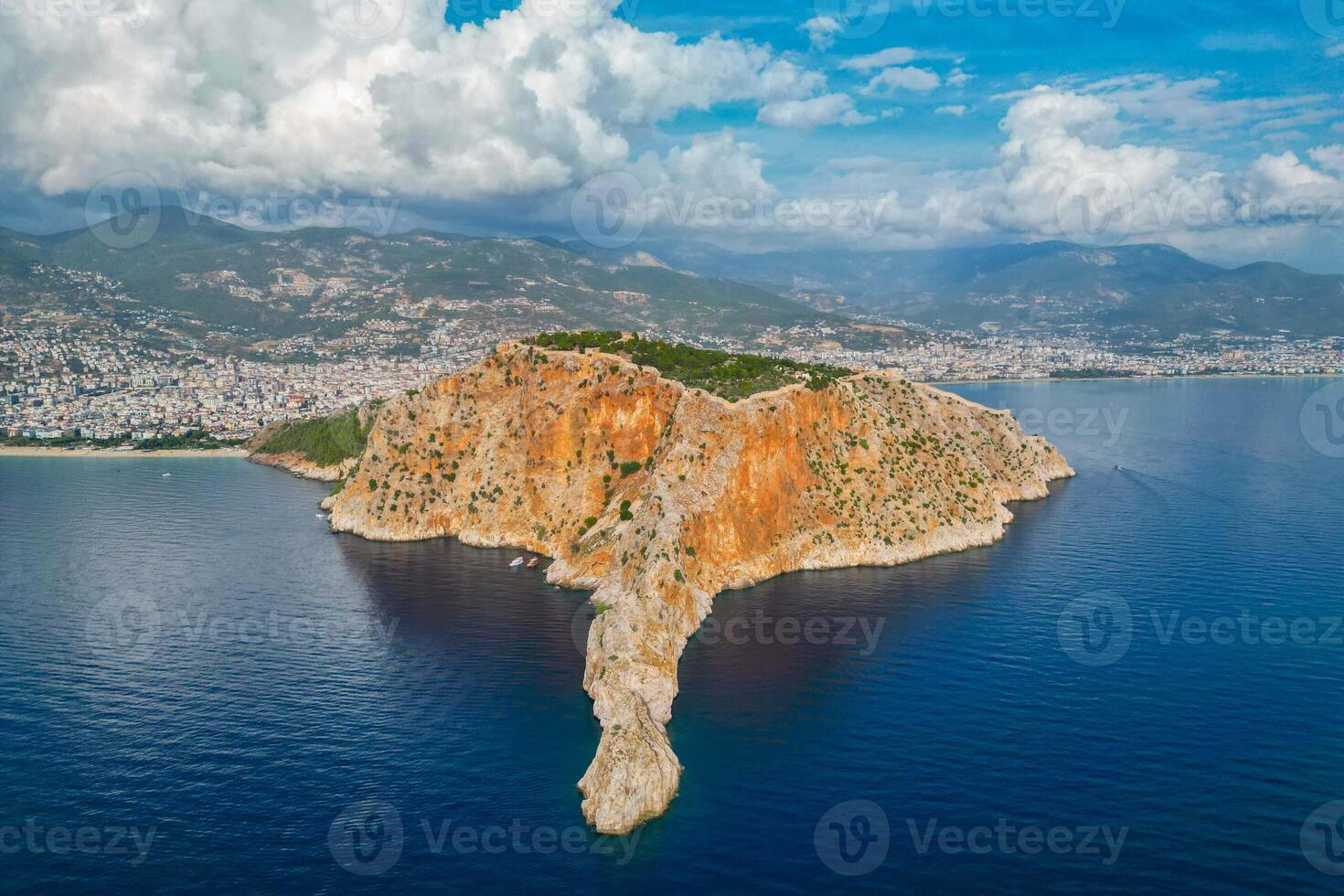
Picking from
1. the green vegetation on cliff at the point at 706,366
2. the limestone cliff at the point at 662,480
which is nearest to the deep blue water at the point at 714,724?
the limestone cliff at the point at 662,480

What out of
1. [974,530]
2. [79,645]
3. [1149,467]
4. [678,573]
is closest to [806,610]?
[678,573]

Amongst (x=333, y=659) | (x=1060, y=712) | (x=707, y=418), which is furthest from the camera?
(x=707, y=418)

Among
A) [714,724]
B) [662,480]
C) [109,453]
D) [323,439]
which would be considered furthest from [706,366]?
[109,453]

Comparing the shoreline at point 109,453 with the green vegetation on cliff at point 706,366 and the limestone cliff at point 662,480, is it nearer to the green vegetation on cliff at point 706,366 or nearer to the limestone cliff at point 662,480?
the limestone cliff at point 662,480

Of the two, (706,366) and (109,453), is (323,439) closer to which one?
(109,453)

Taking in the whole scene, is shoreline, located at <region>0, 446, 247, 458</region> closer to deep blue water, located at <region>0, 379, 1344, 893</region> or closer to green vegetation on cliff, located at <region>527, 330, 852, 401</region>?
deep blue water, located at <region>0, 379, 1344, 893</region>

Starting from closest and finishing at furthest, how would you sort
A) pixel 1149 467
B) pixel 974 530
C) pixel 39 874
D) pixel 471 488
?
1. pixel 39 874
2. pixel 974 530
3. pixel 471 488
4. pixel 1149 467

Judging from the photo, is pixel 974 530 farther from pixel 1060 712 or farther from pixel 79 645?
pixel 79 645
